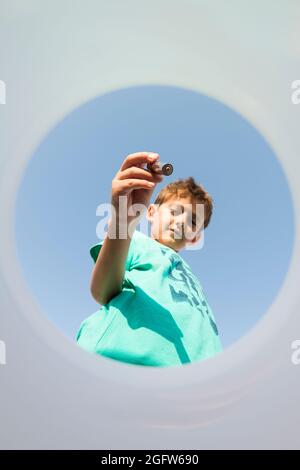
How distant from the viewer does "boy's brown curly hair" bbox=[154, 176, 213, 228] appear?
109cm

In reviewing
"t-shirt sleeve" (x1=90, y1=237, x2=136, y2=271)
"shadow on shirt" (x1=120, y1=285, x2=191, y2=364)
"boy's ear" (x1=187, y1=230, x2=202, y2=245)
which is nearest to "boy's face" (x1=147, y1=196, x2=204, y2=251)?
"boy's ear" (x1=187, y1=230, x2=202, y2=245)

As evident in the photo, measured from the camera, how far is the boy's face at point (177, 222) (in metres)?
1.02

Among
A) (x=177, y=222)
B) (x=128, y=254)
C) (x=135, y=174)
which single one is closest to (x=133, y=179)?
(x=135, y=174)

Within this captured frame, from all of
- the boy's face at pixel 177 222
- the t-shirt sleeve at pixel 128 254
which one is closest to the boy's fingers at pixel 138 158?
the t-shirt sleeve at pixel 128 254

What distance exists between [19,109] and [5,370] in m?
0.50

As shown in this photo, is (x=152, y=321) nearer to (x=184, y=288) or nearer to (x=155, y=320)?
(x=155, y=320)

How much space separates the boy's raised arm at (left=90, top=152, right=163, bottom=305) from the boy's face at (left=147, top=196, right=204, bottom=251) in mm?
247

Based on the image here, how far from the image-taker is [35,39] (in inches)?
31.8

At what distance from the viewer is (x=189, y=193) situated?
43.6 inches

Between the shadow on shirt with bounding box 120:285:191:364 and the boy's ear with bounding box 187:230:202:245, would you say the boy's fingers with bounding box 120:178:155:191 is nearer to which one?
the shadow on shirt with bounding box 120:285:191:364

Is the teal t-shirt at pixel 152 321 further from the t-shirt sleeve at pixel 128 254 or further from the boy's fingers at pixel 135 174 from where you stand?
the boy's fingers at pixel 135 174

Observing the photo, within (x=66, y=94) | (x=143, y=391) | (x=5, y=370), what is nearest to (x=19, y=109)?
(x=66, y=94)

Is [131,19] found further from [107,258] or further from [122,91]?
[107,258]

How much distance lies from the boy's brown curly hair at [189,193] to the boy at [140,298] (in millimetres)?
204
